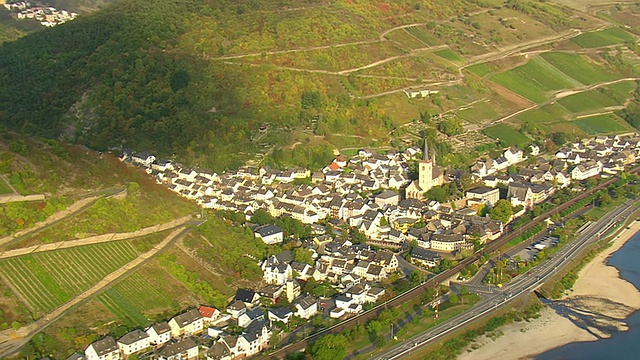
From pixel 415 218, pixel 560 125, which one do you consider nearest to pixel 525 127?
pixel 560 125

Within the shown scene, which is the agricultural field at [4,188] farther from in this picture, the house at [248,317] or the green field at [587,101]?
the green field at [587,101]

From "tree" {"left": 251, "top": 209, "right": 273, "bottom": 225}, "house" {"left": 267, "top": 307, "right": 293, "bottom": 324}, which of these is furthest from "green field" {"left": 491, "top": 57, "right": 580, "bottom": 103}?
"house" {"left": 267, "top": 307, "right": 293, "bottom": 324}

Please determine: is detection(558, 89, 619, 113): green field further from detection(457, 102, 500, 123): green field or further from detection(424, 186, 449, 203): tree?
detection(424, 186, 449, 203): tree

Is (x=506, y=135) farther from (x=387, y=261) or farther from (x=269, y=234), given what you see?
(x=269, y=234)

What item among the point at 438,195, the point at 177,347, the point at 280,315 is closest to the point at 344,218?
the point at 438,195

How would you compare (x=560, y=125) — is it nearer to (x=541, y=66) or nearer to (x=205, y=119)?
(x=541, y=66)
